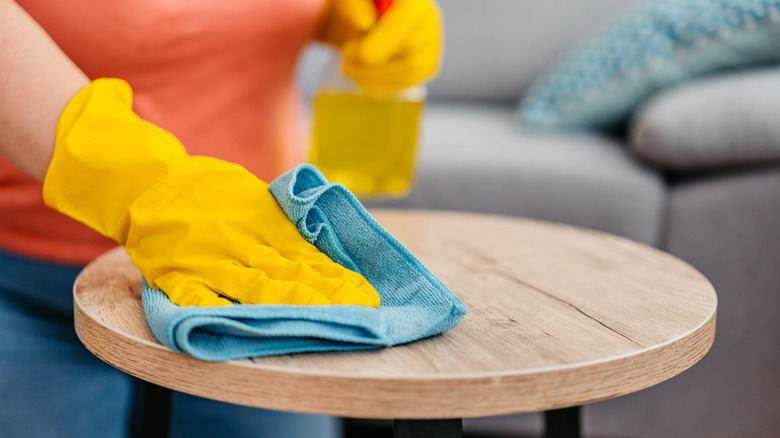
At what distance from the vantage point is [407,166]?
85 cm

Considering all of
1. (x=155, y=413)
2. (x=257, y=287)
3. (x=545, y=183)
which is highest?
(x=257, y=287)

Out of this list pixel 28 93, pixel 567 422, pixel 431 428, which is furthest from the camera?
pixel 567 422

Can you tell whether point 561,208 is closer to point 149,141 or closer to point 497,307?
point 497,307

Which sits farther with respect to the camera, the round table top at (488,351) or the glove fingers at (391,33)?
the glove fingers at (391,33)

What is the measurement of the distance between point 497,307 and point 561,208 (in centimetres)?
71

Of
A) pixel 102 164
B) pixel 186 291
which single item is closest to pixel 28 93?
pixel 102 164

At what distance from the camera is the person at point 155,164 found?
46 centimetres

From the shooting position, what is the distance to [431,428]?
1.25 ft

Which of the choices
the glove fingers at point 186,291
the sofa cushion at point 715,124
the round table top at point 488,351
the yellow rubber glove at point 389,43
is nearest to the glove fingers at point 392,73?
the yellow rubber glove at point 389,43

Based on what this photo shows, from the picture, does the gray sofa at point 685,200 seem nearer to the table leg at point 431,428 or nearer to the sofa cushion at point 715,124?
the sofa cushion at point 715,124

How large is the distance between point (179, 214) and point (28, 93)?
0.17 meters

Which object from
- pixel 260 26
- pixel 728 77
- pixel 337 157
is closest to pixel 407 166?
pixel 337 157

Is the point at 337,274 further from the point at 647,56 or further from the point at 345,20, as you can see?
the point at 647,56

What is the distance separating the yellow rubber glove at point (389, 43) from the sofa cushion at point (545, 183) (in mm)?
412
